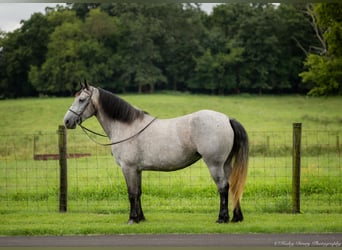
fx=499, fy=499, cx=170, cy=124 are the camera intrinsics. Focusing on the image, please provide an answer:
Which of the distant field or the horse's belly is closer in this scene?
the horse's belly

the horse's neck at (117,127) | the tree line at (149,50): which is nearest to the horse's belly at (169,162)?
the horse's neck at (117,127)

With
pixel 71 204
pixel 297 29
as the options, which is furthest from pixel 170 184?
pixel 297 29

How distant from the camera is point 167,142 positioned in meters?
7.33

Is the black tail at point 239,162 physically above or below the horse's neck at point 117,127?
below

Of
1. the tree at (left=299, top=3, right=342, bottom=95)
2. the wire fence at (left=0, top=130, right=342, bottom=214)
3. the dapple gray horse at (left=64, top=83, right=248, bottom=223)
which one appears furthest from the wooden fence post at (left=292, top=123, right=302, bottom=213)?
the tree at (left=299, top=3, right=342, bottom=95)

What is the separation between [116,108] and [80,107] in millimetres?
537

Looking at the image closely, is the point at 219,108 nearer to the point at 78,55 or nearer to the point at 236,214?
the point at 78,55

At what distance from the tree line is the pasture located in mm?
412

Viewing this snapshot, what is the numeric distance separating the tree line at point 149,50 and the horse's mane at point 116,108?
3.50 metres

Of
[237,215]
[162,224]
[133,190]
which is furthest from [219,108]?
[162,224]

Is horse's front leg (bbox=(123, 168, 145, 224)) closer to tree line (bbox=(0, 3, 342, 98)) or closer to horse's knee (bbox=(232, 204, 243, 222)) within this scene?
horse's knee (bbox=(232, 204, 243, 222))

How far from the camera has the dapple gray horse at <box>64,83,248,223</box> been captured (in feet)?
23.3

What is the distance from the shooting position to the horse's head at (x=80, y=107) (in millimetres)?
7426

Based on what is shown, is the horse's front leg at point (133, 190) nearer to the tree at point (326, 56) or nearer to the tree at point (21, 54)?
the tree at point (21, 54)
